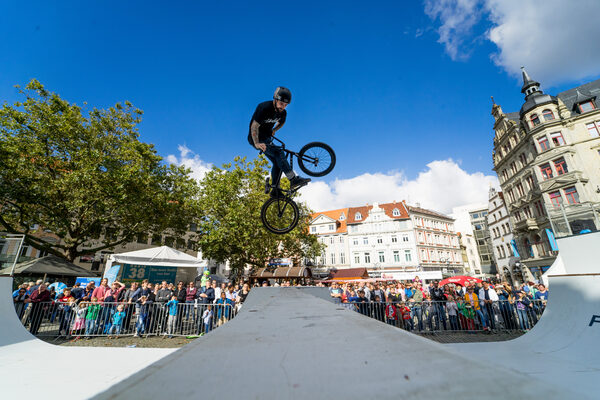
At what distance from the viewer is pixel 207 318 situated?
404 inches

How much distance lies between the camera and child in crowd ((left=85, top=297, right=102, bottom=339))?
385 inches

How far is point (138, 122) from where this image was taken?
21.9 m

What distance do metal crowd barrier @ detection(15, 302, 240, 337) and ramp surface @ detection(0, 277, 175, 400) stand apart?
8.46ft

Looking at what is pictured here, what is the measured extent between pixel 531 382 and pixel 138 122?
86.9ft

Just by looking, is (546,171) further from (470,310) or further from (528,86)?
(470,310)

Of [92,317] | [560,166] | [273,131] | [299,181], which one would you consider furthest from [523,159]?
[92,317]

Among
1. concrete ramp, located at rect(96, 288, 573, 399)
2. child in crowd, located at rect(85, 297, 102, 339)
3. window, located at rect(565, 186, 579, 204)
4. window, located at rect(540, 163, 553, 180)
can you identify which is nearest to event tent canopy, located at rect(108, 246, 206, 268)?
child in crowd, located at rect(85, 297, 102, 339)

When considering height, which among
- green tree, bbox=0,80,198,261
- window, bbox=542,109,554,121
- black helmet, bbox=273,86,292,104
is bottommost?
black helmet, bbox=273,86,292,104

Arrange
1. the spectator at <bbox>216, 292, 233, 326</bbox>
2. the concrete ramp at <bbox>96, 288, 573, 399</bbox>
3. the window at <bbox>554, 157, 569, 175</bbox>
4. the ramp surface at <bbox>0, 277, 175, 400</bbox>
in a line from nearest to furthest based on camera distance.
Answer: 1. the concrete ramp at <bbox>96, 288, 573, 399</bbox>
2. the ramp surface at <bbox>0, 277, 175, 400</bbox>
3. the spectator at <bbox>216, 292, 233, 326</bbox>
4. the window at <bbox>554, 157, 569, 175</bbox>

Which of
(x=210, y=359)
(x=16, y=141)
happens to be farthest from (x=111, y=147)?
(x=210, y=359)

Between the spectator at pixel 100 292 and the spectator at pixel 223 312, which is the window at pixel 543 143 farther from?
the spectator at pixel 100 292

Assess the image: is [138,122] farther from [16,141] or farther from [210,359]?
[210,359]

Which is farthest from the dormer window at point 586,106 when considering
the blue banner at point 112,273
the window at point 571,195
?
the blue banner at point 112,273

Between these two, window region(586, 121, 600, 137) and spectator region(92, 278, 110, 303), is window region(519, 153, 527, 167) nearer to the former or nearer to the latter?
window region(586, 121, 600, 137)
